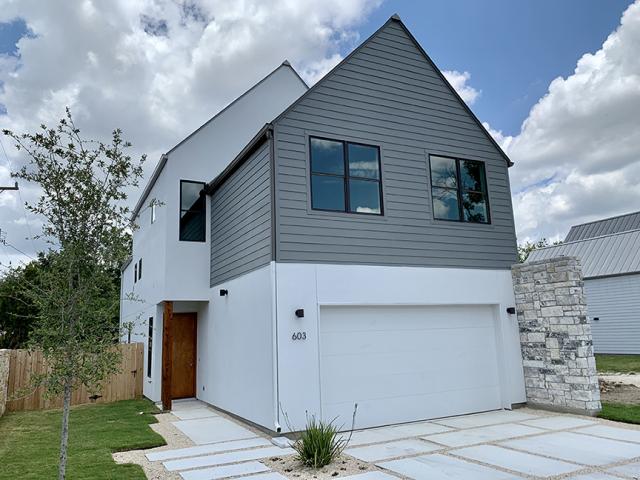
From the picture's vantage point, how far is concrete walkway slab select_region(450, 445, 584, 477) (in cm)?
539

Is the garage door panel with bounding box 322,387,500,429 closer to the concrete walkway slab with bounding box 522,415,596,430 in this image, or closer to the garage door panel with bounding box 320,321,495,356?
the garage door panel with bounding box 320,321,495,356

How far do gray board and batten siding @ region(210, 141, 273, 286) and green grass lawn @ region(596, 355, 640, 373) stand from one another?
12987mm

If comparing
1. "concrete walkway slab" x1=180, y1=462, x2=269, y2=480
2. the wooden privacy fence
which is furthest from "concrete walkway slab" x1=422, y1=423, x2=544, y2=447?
the wooden privacy fence

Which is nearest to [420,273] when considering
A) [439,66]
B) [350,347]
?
[350,347]

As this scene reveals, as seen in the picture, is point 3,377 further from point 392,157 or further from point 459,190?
point 459,190

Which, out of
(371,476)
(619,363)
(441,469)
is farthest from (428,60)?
(619,363)

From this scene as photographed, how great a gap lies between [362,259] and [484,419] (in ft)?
12.5

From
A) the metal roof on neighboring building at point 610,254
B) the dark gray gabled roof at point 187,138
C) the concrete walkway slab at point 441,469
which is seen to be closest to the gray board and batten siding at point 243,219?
the dark gray gabled roof at point 187,138

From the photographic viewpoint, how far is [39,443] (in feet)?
25.2

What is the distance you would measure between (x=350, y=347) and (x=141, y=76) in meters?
9.42

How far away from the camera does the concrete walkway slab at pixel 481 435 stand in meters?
6.93

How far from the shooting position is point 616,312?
20.4 metres

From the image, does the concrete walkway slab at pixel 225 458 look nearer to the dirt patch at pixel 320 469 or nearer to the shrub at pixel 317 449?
the dirt patch at pixel 320 469

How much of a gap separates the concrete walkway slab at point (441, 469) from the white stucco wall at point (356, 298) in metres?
2.09
